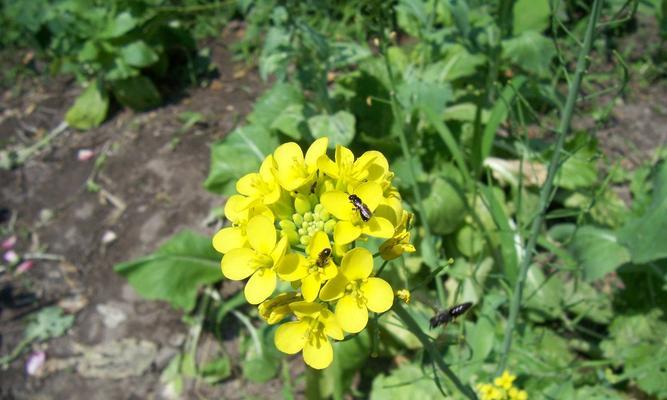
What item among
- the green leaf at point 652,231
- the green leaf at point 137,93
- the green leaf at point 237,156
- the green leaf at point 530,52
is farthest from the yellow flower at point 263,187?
the green leaf at point 137,93

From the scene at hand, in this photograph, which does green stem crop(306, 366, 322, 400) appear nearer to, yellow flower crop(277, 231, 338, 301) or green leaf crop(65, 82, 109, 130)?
yellow flower crop(277, 231, 338, 301)

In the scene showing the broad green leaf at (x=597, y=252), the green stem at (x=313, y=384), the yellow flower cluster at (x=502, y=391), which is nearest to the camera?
the yellow flower cluster at (x=502, y=391)

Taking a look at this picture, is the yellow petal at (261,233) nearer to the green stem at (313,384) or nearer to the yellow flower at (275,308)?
the yellow flower at (275,308)

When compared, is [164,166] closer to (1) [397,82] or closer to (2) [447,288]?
(1) [397,82]

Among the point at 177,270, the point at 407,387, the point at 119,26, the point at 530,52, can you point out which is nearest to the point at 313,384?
the point at 407,387

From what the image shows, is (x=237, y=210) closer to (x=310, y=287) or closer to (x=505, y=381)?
(x=310, y=287)

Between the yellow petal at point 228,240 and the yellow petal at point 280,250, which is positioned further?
the yellow petal at point 228,240
